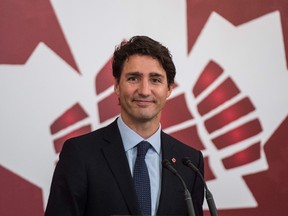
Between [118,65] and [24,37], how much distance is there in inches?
26.3

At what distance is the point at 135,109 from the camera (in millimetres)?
1836

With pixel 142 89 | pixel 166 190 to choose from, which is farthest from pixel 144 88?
pixel 166 190

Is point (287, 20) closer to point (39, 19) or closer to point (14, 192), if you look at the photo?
point (39, 19)

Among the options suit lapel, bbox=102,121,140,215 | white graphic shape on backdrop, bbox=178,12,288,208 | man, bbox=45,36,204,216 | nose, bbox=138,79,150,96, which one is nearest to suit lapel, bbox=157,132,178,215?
man, bbox=45,36,204,216

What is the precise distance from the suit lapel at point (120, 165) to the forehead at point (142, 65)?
24cm

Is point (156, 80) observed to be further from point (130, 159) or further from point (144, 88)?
point (130, 159)

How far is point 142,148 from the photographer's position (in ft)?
6.08

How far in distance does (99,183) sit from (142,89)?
0.38m

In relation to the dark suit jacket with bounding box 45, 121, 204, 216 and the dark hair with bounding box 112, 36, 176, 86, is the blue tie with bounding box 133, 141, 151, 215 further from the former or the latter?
the dark hair with bounding box 112, 36, 176, 86

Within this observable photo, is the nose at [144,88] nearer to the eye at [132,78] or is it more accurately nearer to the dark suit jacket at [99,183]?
the eye at [132,78]

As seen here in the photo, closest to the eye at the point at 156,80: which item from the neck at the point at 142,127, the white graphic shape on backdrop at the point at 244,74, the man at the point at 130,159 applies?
the man at the point at 130,159

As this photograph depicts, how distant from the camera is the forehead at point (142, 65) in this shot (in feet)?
6.08

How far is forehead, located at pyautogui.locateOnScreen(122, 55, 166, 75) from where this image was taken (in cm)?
185

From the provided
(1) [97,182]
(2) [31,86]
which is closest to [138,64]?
(1) [97,182]
